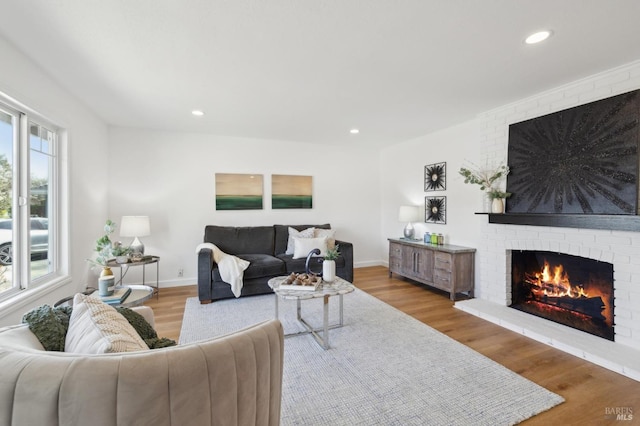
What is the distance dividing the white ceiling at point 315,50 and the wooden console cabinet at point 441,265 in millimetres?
1817

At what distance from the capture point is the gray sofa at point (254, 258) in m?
3.71

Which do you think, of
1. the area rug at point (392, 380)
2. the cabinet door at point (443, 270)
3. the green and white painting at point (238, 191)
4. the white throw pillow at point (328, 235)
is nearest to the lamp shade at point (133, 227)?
the green and white painting at point (238, 191)

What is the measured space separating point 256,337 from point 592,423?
2102 mm

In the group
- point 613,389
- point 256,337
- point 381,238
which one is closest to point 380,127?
point 381,238

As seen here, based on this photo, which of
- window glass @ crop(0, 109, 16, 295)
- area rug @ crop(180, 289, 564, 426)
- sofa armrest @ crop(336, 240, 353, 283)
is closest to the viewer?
area rug @ crop(180, 289, 564, 426)

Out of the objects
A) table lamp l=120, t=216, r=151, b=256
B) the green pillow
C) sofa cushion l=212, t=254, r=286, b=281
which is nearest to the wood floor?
table lamp l=120, t=216, r=151, b=256

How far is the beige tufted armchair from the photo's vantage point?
2.19 ft

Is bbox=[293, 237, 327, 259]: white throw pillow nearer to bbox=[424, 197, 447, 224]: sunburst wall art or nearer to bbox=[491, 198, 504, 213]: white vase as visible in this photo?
bbox=[424, 197, 447, 224]: sunburst wall art

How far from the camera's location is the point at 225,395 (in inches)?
30.9

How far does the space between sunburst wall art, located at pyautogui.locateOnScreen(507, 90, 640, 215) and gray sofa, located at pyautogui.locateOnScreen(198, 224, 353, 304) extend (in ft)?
7.99

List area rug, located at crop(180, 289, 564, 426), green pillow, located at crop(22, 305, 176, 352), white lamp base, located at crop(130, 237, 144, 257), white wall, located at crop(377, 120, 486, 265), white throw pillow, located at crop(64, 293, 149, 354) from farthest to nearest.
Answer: white wall, located at crop(377, 120, 486, 265) → white lamp base, located at crop(130, 237, 144, 257) → area rug, located at crop(180, 289, 564, 426) → green pillow, located at crop(22, 305, 176, 352) → white throw pillow, located at crop(64, 293, 149, 354)

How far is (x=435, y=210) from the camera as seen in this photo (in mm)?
4559

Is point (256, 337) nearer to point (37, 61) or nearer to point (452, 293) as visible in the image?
point (37, 61)

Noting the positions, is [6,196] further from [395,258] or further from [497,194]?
[497,194]
